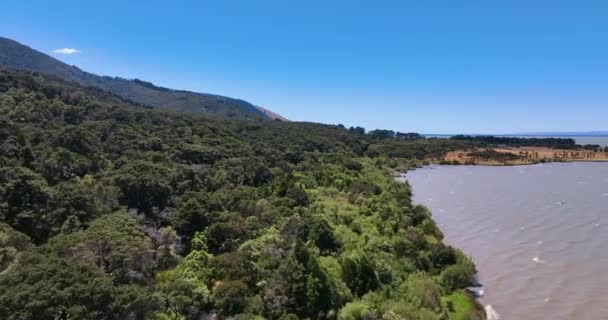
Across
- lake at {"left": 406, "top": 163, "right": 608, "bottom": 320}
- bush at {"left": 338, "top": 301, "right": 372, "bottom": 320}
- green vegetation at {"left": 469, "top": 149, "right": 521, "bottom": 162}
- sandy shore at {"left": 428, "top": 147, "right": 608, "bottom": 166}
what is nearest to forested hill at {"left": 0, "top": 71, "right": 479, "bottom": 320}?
bush at {"left": 338, "top": 301, "right": 372, "bottom": 320}

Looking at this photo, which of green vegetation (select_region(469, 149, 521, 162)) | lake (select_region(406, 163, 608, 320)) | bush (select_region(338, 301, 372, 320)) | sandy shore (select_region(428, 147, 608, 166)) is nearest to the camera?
bush (select_region(338, 301, 372, 320))

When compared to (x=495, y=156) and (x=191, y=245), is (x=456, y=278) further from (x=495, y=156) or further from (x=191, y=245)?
(x=495, y=156)

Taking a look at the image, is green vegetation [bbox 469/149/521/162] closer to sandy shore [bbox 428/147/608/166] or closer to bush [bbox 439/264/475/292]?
sandy shore [bbox 428/147/608/166]

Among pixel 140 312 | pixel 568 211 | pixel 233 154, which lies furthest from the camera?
pixel 233 154

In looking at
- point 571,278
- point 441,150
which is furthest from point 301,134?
point 571,278

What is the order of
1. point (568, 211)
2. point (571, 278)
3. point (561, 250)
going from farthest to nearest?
point (568, 211) < point (561, 250) < point (571, 278)

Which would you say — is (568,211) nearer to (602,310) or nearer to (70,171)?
(602,310)

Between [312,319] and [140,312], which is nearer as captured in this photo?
[140,312]

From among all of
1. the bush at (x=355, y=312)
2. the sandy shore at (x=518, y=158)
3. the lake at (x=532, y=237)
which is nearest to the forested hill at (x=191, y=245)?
the bush at (x=355, y=312)
